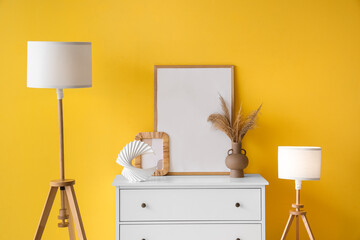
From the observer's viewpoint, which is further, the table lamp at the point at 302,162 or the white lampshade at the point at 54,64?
the table lamp at the point at 302,162

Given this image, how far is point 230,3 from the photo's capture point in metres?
3.69

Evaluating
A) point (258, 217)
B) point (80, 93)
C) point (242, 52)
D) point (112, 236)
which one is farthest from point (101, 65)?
point (258, 217)

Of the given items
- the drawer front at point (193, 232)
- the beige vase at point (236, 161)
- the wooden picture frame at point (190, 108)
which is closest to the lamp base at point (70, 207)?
the drawer front at point (193, 232)

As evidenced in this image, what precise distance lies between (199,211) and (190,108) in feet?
2.69

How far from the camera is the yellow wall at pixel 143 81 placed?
12.1 feet

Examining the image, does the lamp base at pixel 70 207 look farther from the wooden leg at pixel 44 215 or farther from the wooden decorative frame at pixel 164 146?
the wooden decorative frame at pixel 164 146

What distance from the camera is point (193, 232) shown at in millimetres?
3289

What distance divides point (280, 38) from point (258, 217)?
1.40 meters

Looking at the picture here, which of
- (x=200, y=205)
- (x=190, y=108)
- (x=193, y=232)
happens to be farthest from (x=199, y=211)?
(x=190, y=108)

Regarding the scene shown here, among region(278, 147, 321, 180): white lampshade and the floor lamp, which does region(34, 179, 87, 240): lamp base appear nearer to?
the floor lamp

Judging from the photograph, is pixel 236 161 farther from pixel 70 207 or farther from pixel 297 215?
pixel 70 207

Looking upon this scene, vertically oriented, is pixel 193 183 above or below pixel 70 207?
above

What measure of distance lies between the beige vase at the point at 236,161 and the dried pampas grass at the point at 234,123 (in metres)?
0.07

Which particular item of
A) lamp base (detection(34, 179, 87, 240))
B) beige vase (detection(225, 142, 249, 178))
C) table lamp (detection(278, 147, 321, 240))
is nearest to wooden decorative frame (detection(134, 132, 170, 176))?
beige vase (detection(225, 142, 249, 178))
